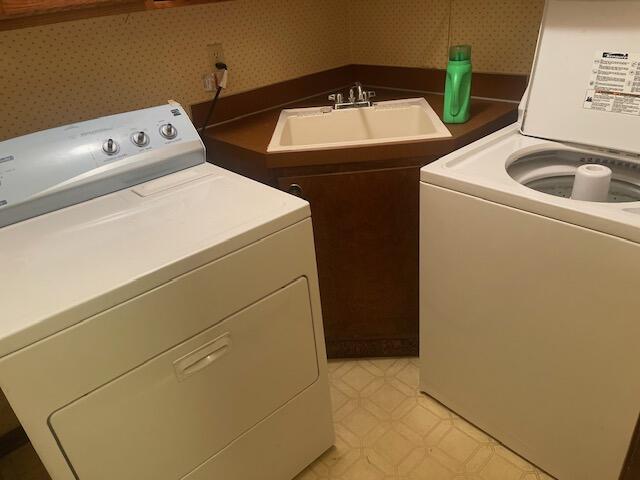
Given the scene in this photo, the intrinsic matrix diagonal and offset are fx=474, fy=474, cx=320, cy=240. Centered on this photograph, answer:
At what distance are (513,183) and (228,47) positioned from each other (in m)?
1.26

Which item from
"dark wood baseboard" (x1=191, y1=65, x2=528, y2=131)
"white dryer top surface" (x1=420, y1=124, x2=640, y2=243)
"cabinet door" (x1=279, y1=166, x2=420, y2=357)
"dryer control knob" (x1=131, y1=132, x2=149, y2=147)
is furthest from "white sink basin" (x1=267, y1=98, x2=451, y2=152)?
"dryer control knob" (x1=131, y1=132, x2=149, y2=147)

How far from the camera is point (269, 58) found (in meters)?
2.03

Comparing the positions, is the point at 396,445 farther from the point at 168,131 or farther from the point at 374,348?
the point at 168,131

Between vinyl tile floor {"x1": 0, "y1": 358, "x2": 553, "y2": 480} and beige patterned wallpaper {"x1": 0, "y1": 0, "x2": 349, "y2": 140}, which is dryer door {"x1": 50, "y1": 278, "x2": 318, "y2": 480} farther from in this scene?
beige patterned wallpaper {"x1": 0, "y1": 0, "x2": 349, "y2": 140}

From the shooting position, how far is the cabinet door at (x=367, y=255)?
1609mm

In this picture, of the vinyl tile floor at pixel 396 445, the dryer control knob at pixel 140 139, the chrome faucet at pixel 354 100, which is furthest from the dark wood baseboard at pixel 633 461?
the dryer control knob at pixel 140 139

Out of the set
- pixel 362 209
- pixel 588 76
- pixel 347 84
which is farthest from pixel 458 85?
pixel 347 84

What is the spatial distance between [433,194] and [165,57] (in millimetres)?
1111

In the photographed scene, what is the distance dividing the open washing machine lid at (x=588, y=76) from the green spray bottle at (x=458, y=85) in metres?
0.23

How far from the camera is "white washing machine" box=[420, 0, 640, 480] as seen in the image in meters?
1.11

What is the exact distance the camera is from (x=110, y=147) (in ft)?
4.42

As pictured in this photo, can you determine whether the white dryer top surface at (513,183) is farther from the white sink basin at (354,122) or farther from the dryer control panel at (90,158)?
the dryer control panel at (90,158)

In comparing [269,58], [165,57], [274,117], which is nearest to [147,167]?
[165,57]

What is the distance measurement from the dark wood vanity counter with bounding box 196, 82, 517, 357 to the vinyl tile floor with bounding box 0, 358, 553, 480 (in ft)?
0.61
